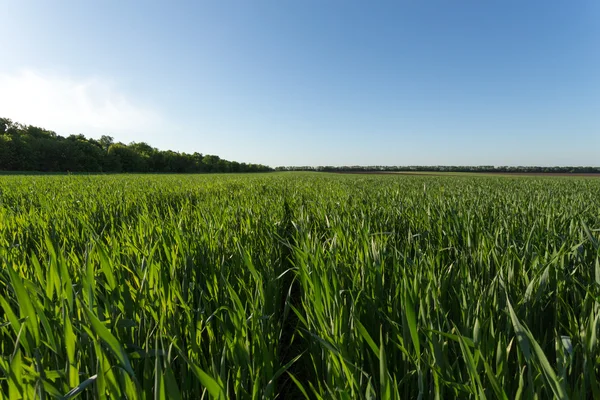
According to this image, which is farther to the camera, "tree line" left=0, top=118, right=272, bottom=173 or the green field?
"tree line" left=0, top=118, right=272, bottom=173

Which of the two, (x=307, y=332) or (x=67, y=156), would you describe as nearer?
(x=307, y=332)

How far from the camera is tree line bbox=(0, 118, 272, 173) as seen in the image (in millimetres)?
48531

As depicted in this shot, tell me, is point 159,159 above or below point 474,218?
above

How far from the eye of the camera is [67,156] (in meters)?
54.0

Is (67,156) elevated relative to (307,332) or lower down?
elevated

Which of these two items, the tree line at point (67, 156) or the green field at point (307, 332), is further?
the tree line at point (67, 156)

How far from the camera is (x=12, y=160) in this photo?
4781cm

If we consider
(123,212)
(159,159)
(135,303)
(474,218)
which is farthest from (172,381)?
(159,159)

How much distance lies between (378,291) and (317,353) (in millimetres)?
383

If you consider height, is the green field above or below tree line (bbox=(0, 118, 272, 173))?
below

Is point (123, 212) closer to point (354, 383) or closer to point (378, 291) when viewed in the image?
point (378, 291)

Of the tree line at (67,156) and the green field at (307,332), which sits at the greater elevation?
the tree line at (67,156)

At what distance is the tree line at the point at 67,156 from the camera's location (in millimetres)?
48531

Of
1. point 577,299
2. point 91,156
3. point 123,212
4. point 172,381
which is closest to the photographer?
point 172,381
